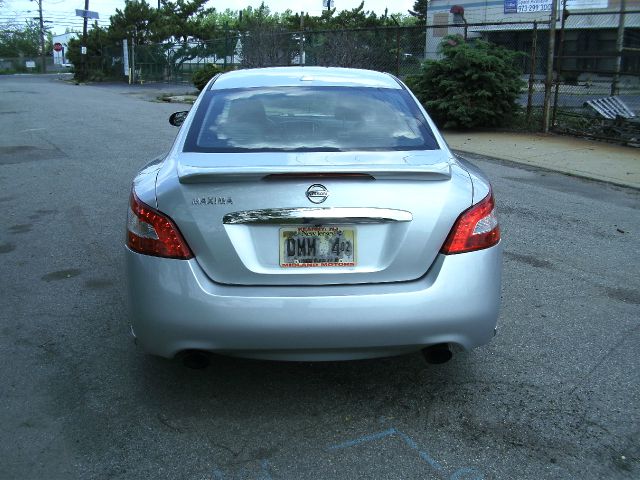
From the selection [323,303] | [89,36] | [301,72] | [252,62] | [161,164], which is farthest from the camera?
[89,36]

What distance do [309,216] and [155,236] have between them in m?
0.73

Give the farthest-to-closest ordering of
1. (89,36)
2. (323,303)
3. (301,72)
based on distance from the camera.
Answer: (89,36), (301,72), (323,303)

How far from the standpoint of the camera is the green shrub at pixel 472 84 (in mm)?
13719

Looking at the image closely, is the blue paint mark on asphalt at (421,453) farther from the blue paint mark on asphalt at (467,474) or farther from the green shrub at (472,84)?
the green shrub at (472,84)

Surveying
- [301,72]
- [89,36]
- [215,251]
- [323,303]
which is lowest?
[323,303]

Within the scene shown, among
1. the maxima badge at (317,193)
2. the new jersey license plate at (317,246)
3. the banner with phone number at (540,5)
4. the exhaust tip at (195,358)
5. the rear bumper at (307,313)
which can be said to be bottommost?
the exhaust tip at (195,358)

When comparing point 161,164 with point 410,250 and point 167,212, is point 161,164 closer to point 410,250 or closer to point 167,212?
point 167,212

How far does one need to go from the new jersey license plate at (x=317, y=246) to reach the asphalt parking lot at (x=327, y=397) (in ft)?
2.67

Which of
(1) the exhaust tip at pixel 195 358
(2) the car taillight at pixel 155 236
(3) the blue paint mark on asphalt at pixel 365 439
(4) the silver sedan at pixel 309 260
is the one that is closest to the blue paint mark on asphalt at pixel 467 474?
(3) the blue paint mark on asphalt at pixel 365 439

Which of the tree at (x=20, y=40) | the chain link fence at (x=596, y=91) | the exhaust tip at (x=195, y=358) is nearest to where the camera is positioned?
the exhaust tip at (x=195, y=358)

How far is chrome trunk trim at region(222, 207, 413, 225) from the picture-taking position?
2928 mm

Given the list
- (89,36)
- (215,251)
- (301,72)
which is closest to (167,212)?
(215,251)

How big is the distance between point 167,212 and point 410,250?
44.5 inches

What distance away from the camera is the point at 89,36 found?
47.9 metres
